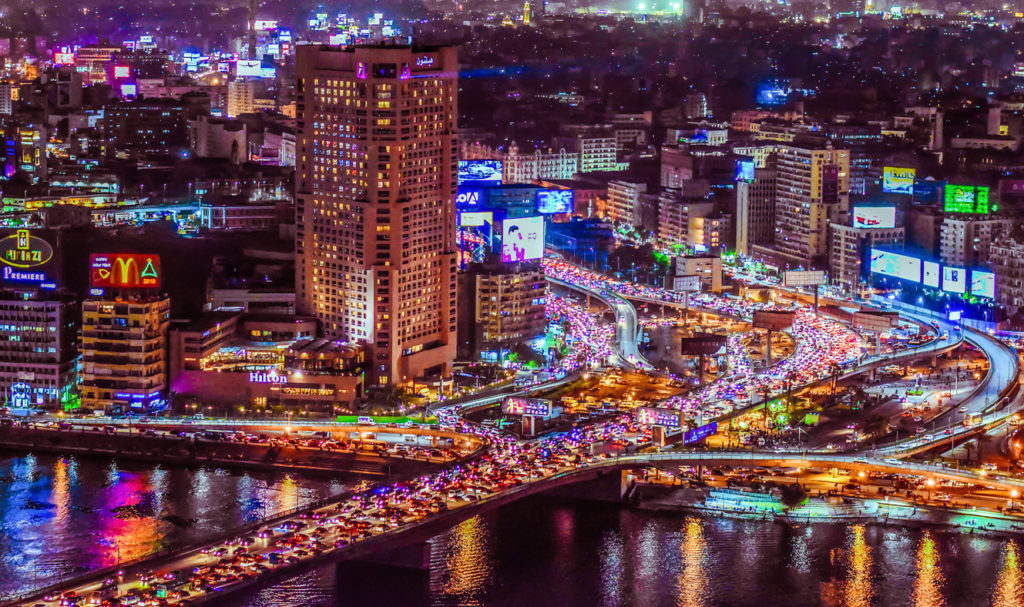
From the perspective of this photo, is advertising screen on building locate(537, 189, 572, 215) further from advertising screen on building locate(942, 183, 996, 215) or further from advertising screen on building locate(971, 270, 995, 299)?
advertising screen on building locate(971, 270, 995, 299)

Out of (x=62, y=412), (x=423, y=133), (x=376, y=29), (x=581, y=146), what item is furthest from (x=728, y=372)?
(x=376, y=29)

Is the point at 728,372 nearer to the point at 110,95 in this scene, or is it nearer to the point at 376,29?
the point at 110,95

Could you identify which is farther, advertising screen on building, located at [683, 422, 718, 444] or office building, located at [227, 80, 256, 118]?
office building, located at [227, 80, 256, 118]

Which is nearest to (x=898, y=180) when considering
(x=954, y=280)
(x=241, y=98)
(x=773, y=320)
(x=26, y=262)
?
(x=954, y=280)

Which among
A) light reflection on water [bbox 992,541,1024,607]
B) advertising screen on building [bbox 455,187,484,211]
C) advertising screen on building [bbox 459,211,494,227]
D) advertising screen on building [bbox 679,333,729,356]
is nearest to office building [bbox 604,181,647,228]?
advertising screen on building [bbox 455,187,484,211]

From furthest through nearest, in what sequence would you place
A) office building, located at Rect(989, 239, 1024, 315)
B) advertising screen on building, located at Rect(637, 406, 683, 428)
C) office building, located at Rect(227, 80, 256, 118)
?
office building, located at Rect(227, 80, 256, 118) → office building, located at Rect(989, 239, 1024, 315) → advertising screen on building, located at Rect(637, 406, 683, 428)
